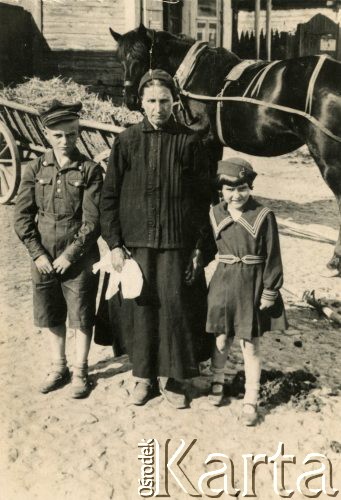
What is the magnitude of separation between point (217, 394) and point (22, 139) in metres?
4.91

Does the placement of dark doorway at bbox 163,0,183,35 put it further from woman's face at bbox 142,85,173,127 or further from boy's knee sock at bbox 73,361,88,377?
boy's knee sock at bbox 73,361,88,377

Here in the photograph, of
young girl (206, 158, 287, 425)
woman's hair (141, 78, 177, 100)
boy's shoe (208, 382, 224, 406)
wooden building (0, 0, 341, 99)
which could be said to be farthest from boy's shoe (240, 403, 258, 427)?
wooden building (0, 0, 341, 99)

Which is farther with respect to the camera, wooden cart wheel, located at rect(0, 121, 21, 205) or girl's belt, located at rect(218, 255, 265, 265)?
wooden cart wheel, located at rect(0, 121, 21, 205)

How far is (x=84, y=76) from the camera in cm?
1046

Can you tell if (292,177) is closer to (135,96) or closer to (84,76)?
(84,76)

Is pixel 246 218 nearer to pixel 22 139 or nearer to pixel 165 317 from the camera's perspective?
pixel 165 317

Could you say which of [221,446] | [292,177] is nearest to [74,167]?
[221,446]

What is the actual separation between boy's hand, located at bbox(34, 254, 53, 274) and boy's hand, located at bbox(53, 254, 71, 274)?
0.03 meters

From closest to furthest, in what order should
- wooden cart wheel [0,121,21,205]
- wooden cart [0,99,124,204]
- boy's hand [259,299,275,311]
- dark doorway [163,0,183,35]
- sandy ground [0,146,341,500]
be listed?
sandy ground [0,146,341,500], boy's hand [259,299,275,311], wooden cart [0,99,124,204], wooden cart wheel [0,121,21,205], dark doorway [163,0,183,35]

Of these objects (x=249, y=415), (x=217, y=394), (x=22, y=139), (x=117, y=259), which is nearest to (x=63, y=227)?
(x=117, y=259)

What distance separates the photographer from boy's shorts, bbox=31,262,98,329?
3238mm

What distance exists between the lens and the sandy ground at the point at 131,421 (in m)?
2.68

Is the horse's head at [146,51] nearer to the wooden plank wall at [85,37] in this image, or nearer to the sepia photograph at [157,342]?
the sepia photograph at [157,342]

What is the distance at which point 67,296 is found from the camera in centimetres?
328
